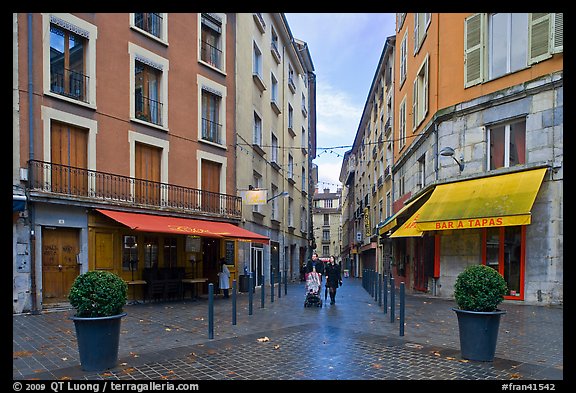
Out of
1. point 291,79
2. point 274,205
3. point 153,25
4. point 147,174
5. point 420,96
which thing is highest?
point 291,79

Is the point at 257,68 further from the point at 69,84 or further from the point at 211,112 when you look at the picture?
the point at 69,84

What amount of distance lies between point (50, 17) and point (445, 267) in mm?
14516

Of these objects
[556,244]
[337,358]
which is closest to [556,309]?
[556,244]

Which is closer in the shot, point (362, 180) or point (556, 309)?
point (556, 309)

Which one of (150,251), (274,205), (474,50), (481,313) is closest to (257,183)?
(274,205)

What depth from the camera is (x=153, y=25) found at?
1544 cm

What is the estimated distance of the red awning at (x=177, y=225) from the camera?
12.5 metres

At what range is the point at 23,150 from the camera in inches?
435

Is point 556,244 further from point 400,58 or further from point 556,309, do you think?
point 400,58

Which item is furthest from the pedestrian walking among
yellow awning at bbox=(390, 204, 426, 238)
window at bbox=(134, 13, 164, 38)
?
window at bbox=(134, 13, 164, 38)

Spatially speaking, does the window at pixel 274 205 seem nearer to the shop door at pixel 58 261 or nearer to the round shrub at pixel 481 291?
the shop door at pixel 58 261

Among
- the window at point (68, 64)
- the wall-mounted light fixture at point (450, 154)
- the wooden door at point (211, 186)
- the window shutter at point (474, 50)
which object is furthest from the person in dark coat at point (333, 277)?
the window at point (68, 64)

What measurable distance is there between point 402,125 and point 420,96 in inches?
150

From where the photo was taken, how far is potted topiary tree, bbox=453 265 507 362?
5637 millimetres
